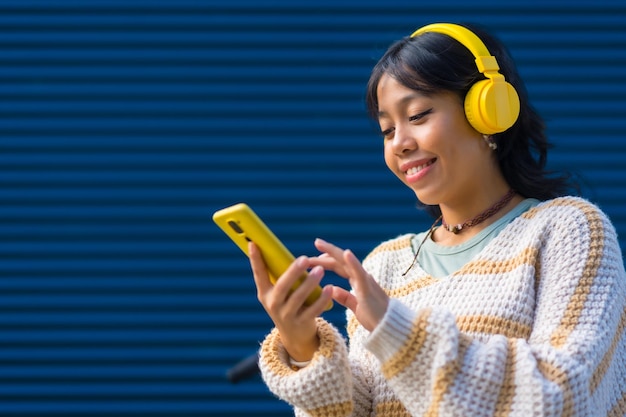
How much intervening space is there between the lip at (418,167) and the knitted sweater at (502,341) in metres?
0.21

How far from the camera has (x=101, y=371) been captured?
4.27 m

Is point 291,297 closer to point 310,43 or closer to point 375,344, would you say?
point 375,344

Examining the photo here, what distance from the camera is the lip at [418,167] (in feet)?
6.87

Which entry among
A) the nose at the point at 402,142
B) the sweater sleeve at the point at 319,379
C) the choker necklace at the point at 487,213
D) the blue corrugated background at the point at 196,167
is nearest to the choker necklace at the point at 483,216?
the choker necklace at the point at 487,213

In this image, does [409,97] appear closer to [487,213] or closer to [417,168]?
[417,168]

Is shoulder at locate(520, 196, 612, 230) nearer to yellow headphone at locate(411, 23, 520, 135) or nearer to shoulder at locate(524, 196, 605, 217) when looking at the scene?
shoulder at locate(524, 196, 605, 217)

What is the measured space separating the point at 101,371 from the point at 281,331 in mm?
2501

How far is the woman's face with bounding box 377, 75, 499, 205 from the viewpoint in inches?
81.8

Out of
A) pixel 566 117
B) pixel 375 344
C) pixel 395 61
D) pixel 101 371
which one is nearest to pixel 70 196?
pixel 101 371

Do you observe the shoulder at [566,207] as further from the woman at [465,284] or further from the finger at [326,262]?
the finger at [326,262]

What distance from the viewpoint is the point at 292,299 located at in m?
1.85

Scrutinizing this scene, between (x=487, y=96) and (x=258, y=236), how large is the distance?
573 millimetres

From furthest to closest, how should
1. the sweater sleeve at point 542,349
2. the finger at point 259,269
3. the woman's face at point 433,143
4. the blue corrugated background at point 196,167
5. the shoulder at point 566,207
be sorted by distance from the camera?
the blue corrugated background at point 196,167 → the woman's face at point 433,143 → the shoulder at point 566,207 → the finger at point 259,269 → the sweater sleeve at point 542,349

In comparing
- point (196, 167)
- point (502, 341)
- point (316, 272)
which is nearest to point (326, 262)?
point (316, 272)
